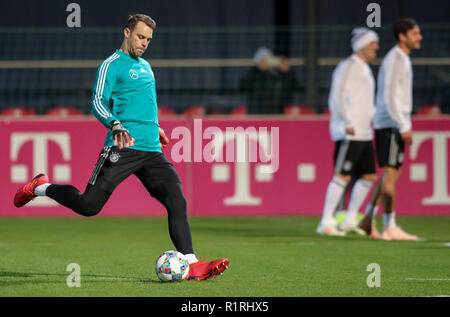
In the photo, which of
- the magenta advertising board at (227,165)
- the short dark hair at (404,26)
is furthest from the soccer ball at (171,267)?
the magenta advertising board at (227,165)

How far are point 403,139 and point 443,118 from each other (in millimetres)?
3814

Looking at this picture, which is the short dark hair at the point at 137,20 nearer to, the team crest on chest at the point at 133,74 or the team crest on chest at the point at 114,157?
the team crest on chest at the point at 133,74

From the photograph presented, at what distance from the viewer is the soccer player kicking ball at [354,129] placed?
10.6 meters

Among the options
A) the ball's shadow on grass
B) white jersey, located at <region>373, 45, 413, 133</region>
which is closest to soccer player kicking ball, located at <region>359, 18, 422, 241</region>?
white jersey, located at <region>373, 45, 413, 133</region>

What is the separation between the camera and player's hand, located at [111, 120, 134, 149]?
6.41m

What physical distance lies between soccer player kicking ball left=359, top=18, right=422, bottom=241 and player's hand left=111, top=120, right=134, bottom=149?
426 centimetres

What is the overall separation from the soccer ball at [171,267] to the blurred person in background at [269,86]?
28.1 ft

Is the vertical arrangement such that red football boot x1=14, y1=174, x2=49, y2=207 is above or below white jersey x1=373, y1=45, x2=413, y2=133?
below

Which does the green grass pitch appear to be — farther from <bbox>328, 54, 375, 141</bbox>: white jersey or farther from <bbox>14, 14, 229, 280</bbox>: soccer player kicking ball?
<bbox>328, 54, 375, 141</bbox>: white jersey

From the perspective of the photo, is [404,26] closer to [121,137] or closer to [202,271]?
[202,271]

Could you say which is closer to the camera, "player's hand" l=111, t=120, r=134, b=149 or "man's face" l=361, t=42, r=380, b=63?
"player's hand" l=111, t=120, r=134, b=149

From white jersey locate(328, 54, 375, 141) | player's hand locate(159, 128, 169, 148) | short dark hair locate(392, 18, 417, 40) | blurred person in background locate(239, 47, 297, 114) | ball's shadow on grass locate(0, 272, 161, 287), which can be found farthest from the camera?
blurred person in background locate(239, 47, 297, 114)

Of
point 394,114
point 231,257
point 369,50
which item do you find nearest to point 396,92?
point 394,114

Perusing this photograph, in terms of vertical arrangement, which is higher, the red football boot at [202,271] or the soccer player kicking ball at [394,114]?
the soccer player kicking ball at [394,114]
